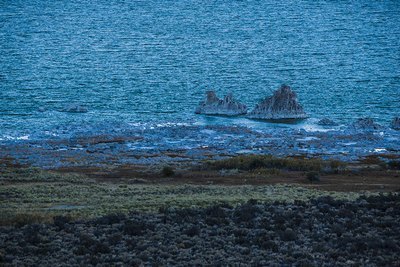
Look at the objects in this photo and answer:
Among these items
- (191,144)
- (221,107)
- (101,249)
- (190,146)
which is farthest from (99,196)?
(221,107)

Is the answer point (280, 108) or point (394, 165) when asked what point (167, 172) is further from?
point (280, 108)

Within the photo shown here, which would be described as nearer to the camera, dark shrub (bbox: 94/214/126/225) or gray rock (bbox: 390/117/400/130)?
dark shrub (bbox: 94/214/126/225)

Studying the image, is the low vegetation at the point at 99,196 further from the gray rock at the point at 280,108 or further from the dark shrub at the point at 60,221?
the gray rock at the point at 280,108

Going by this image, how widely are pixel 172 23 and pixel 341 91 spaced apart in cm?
6808

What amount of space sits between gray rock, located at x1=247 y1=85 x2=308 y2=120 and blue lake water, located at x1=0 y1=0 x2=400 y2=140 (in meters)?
1.91

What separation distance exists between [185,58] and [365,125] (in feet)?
157

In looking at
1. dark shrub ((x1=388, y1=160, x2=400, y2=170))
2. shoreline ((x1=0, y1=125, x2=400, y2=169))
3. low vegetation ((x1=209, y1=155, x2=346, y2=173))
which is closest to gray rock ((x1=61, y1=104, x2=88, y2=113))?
shoreline ((x1=0, y1=125, x2=400, y2=169))

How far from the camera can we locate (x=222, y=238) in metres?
33.6

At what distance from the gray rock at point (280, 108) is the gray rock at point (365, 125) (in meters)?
5.65

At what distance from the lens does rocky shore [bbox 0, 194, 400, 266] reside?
101 ft

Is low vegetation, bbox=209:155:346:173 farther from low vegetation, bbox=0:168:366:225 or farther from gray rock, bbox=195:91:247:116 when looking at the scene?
gray rock, bbox=195:91:247:116

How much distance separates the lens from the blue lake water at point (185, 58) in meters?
84.5

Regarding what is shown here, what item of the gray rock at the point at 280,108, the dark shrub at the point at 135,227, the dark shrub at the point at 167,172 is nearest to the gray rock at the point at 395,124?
the gray rock at the point at 280,108

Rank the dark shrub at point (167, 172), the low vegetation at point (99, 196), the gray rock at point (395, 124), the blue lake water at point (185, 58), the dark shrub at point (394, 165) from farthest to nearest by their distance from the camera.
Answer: the blue lake water at point (185, 58), the gray rock at point (395, 124), the dark shrub at point (394, 165), the dark shrub at point (167, 172), the low vegetation at point (99, 196)
